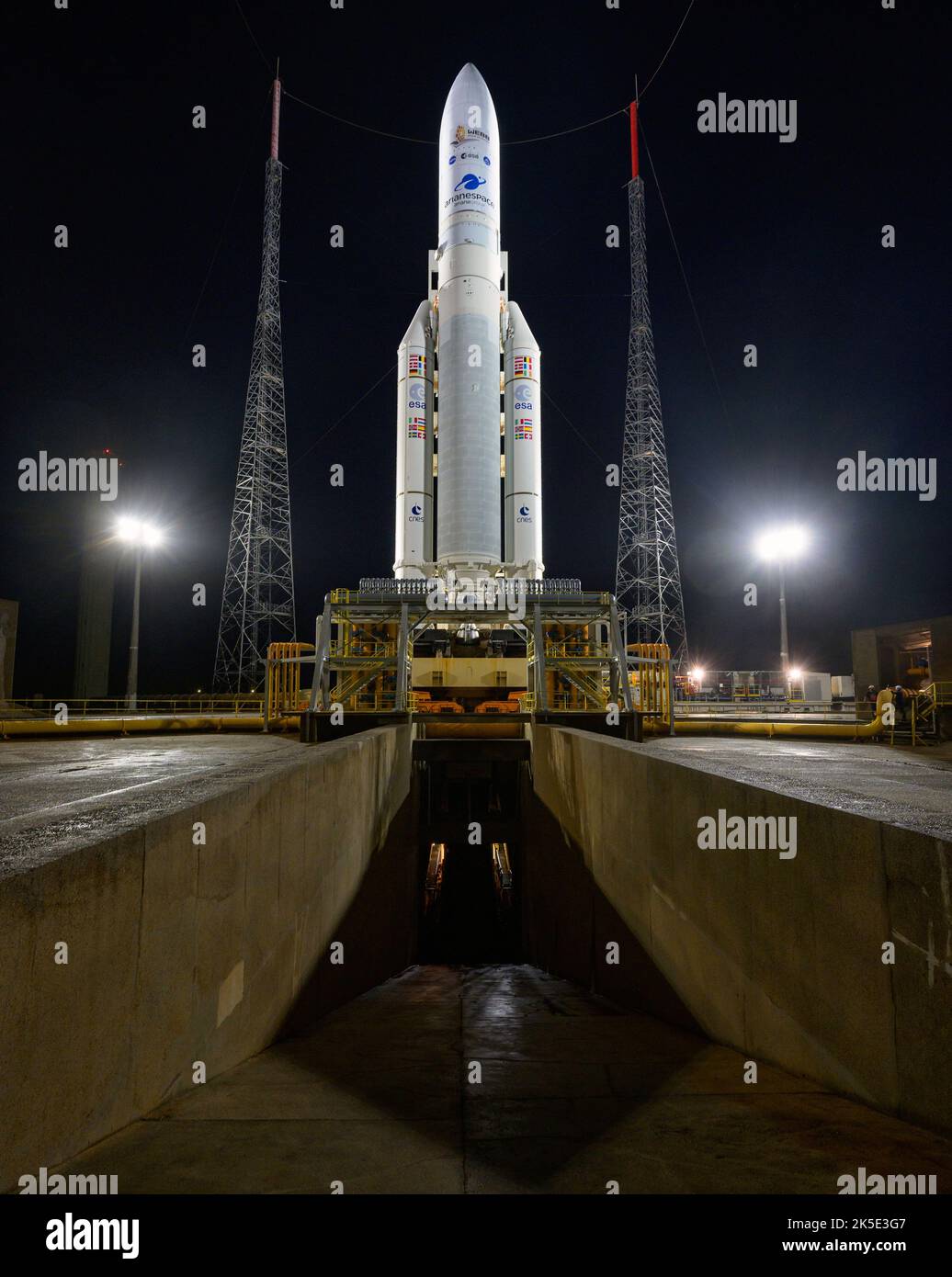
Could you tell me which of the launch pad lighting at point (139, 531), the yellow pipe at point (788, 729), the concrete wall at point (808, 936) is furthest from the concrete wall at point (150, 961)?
the launch pad lighting at point (139, 531)

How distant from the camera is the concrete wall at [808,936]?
317 cm

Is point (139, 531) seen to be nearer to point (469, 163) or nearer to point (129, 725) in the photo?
point (129, 725)

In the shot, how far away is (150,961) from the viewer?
134 inches

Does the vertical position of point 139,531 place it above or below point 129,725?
above

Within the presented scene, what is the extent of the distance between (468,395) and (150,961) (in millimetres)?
24748

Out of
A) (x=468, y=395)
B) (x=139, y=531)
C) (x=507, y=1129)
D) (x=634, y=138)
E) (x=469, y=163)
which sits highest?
(x=634, y=138)

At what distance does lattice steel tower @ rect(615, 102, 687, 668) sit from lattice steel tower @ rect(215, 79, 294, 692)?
24.1 meters

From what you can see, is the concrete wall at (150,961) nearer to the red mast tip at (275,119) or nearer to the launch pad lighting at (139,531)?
the launch pad lighting at (139,531)

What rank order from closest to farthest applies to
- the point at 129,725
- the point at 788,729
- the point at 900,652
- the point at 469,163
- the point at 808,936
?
the point at 808,936 < the point at 788,729 < the point at 129,725 < the point at 469,163 < the point at 900,652

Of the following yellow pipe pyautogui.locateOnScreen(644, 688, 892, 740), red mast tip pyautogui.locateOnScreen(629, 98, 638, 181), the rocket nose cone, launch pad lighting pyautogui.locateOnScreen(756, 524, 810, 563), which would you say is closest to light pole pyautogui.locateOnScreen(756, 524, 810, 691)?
launch pad lighting pyautogui.locateOnScreen(756, 524, 810, 563)

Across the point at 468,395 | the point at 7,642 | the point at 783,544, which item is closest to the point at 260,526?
the point at 7,642

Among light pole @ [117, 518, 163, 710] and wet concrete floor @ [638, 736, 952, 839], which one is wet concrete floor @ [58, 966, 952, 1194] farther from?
light pole @ [117, 518, 163, 710]

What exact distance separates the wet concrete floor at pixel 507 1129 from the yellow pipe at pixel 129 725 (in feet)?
54.8

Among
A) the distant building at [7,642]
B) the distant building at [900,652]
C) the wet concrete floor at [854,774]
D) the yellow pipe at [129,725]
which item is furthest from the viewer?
the distant building at [900,652]
